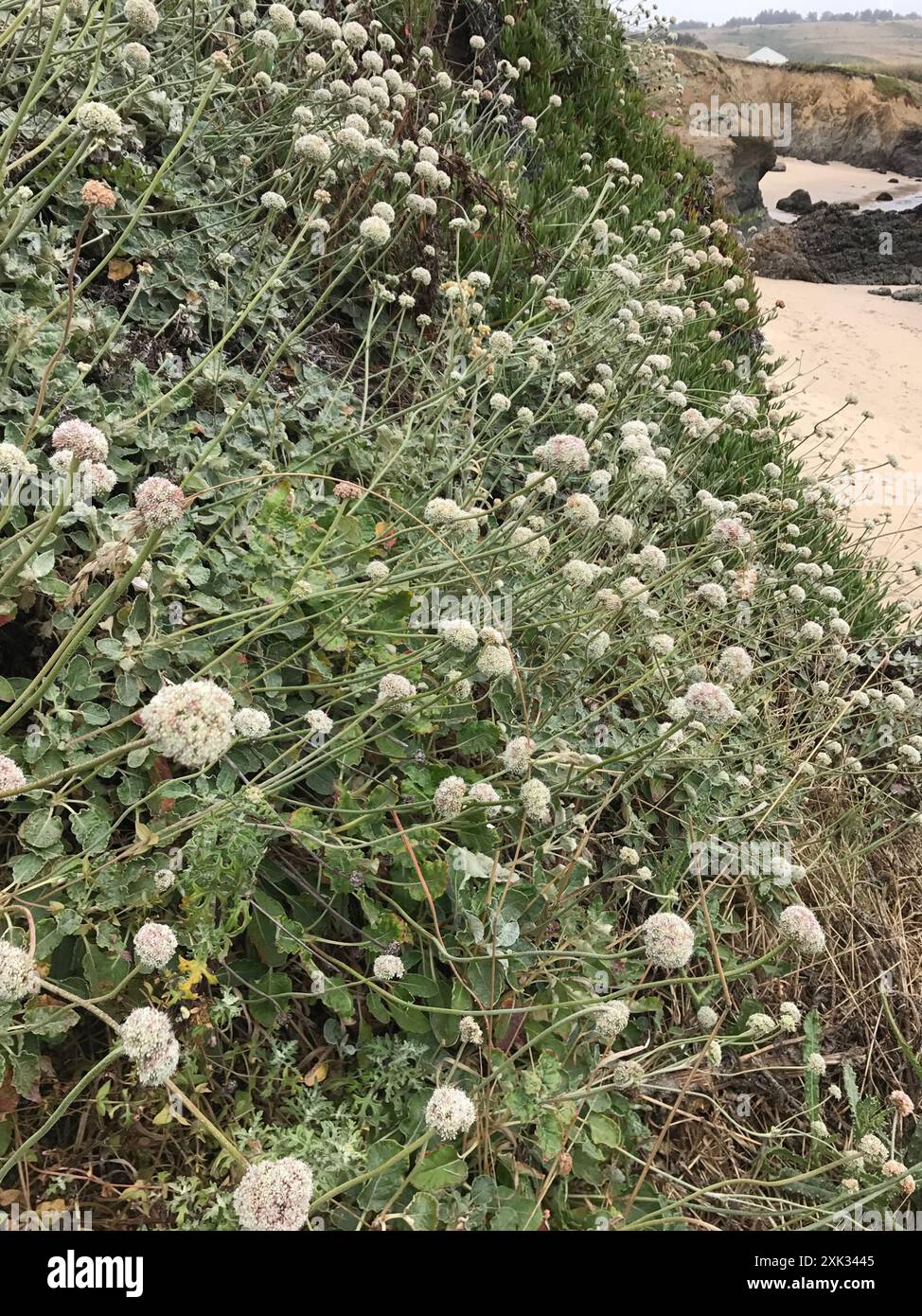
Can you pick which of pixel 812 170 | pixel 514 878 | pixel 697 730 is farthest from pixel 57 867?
pixel 812 170

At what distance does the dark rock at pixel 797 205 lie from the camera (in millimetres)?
17219

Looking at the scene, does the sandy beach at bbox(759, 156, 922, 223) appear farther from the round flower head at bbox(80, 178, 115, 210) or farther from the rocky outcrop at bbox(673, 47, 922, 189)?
the round flower head at bbox(80, 178, 115, 210)

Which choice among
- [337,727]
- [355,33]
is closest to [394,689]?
[337,727]

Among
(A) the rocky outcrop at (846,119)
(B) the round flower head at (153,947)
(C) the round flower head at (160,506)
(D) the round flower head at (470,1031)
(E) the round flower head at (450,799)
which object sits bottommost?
(D) the round flower head at (470,1031)

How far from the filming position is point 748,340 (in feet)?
21.0

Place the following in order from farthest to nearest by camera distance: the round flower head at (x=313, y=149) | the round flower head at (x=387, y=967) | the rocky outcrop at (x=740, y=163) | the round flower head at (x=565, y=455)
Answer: the rocky outcrop at (x=740, y=163) → the round flower head at (x=313, y=149) → the round flower head at (x=565, y=455) → the round flower head at (x=387, y=967)

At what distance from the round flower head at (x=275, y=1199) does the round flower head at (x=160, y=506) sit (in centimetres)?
96

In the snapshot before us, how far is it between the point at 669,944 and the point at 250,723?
935mm

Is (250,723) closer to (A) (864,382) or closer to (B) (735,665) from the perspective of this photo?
(B) (735,665)

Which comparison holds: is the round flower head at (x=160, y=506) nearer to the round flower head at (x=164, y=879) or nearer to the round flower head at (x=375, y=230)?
the round flower head at (x=164, y=879)

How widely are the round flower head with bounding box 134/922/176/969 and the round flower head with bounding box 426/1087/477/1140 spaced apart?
1.62 feet

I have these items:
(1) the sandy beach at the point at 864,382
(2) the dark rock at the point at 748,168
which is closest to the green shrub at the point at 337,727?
(1) the sandy beach at the point at 864,382

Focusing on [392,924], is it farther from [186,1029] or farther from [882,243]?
[882,243]

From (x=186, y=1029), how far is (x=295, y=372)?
89.5 inches
